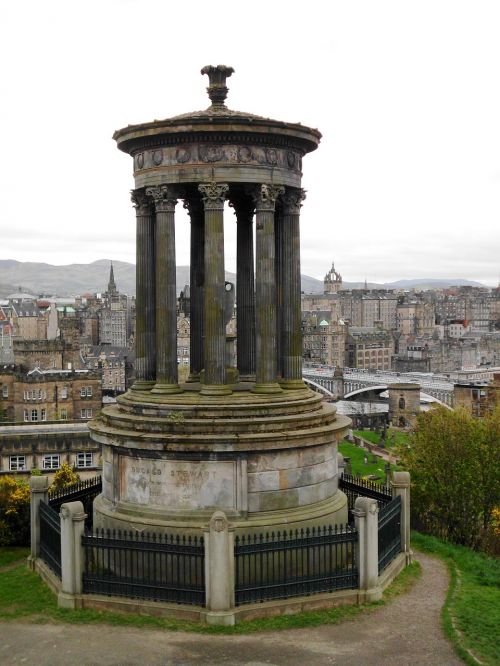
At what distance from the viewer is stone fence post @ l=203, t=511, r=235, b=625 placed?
56.3 ft

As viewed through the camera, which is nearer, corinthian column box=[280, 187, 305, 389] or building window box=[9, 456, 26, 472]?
corinthian column box=[280, 187, 305, 389]

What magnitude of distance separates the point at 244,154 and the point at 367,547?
10.0m

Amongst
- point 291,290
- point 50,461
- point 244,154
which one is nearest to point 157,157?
point 244,154

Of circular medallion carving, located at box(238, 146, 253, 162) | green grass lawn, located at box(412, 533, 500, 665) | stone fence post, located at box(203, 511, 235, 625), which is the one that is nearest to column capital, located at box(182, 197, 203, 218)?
circular medallion carving, located at box(238, 146, 253, 162)

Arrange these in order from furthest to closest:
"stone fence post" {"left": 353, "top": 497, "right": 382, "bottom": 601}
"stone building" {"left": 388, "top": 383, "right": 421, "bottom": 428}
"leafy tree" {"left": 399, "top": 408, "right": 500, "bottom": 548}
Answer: "stone building" {"left": 388, "top": 383, "right": 421, "bottom": 428}, "leafy tree" {"left": 399, "top": 408, "right": 500, "bottom": 548}, "stone fence post" {"left": 353, "top": 497, "right": 382, "bottom": 601}

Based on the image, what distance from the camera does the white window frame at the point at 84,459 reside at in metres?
51.2

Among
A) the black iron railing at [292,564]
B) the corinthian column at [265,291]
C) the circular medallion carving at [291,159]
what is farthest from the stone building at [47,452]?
the circular medallion carving at [291,159]

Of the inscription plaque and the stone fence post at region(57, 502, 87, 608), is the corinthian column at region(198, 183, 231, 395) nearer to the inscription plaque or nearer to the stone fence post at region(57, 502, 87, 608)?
the inscription plaque

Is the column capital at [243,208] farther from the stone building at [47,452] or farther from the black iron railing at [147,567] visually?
the stone building at [47,452]

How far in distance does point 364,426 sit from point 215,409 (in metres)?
104

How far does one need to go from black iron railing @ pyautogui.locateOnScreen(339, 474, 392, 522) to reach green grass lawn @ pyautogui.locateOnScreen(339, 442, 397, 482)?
134 feet

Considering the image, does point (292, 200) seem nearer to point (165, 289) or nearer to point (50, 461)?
point (165, 289)

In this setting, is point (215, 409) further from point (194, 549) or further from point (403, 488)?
point (403, 488)

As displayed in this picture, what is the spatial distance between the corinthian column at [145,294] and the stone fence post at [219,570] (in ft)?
19.0
